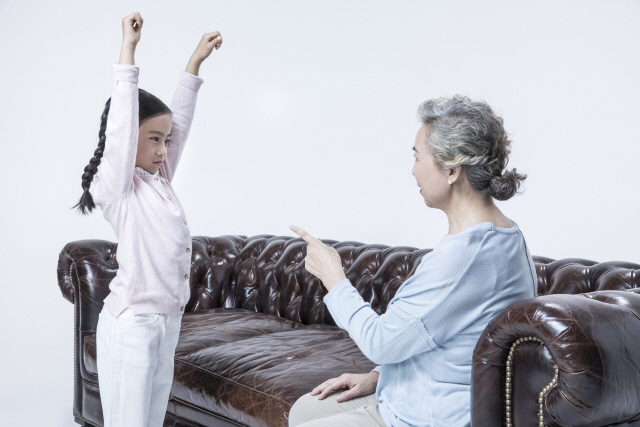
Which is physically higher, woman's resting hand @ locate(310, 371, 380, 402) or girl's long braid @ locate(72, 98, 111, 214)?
girl's long braid @ locate(72, 98, 111, 214)

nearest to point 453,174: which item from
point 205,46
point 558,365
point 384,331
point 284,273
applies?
point 384,331

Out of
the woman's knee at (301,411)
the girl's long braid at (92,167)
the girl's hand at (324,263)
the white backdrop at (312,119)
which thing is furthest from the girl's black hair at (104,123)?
the white backdrop at (312,119)

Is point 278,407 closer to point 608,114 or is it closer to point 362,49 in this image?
point 608,114

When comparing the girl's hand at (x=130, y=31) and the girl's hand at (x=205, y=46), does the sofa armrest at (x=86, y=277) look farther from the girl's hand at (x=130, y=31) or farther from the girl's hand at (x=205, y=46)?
the girl's hand at (x=130, y=31)

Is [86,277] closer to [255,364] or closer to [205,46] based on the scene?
[255,364]

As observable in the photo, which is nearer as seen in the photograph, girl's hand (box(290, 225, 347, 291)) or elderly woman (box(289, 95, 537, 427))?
elderly woman (box(289, 95, 537, 427))

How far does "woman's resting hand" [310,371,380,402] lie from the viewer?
1608mm

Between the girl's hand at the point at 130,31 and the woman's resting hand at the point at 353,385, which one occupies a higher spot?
the girl's hand at the point at 130,31

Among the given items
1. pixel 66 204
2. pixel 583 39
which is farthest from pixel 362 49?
pixel 66 204

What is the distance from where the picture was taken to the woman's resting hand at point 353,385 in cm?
161

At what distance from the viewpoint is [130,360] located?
167 cm

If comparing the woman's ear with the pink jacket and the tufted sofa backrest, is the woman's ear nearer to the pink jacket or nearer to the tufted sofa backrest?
the pink jacket

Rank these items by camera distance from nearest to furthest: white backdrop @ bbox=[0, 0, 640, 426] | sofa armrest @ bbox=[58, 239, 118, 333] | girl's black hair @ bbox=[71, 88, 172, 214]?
girl's black hair @ bbox=[71, 88, 172, 214] < sofa armrest @ bbox=[58, 239, 118, 333] < white backdrop @ bbox=[0, 0, 640, 426]

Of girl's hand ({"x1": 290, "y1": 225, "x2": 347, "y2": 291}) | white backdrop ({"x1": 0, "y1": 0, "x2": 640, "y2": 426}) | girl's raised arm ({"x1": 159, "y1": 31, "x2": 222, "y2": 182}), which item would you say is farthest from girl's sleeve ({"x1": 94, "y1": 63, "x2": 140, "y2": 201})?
white backdrop ({"x1": 0, "y1": 0, "x2": 640, "y2": 426})
